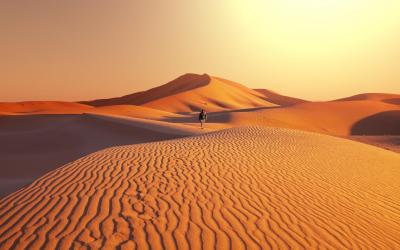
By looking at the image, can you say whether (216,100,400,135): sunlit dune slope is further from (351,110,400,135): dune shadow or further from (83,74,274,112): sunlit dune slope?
(83,74,274,112): sunlit dune slope

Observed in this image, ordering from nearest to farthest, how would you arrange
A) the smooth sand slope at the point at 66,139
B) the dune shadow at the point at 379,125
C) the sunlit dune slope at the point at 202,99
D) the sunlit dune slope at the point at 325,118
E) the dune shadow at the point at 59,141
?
the dune shadow at the point at 59,141
the smooth sand slope at the point at 66,139
the sunlit dune slope at the point at 325,118
the dune shadow at the point at 379,125
the sunlit dune slope at the point at 202,99

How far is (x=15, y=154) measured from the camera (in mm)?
20156

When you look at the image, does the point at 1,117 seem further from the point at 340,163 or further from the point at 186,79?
Answer: the point at 186,79

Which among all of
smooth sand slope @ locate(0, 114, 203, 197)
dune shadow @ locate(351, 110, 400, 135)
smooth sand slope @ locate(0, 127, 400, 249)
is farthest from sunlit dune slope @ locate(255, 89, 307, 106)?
smooth sand slope @ locate(0, 127, 400, 249)

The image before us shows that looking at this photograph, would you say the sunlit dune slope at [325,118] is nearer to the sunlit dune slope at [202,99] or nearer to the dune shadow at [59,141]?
the dune shadow at [59,141]

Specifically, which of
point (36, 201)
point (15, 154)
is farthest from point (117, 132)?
point (36, 201)

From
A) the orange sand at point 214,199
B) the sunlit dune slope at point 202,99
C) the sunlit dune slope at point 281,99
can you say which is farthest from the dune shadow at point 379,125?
the sunlit dune slope at point 281,99

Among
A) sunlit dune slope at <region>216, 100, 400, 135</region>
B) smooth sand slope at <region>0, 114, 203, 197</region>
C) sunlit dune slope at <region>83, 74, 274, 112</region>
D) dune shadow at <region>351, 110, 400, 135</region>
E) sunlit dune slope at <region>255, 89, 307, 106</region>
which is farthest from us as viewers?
sunlit dune slope at <region>255, 89, 307, 106</region>

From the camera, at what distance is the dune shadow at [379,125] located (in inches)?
1586

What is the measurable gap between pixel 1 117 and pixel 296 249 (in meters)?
37.3

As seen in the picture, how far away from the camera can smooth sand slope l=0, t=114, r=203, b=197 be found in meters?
17.8

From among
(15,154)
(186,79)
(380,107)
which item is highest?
(186,79)

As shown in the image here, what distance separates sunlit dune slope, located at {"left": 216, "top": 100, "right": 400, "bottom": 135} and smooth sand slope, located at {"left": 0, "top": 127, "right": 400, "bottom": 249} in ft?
91.5

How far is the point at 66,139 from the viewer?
23.1 meters
